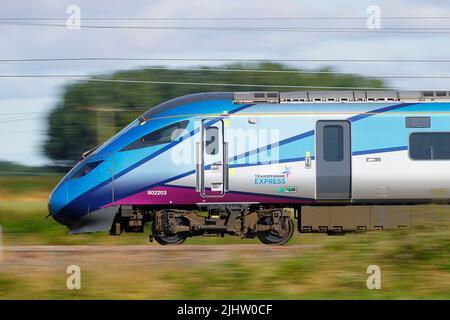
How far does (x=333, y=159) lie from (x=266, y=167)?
1.38 meters

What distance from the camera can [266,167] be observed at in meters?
17.6

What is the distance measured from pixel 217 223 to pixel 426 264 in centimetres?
604

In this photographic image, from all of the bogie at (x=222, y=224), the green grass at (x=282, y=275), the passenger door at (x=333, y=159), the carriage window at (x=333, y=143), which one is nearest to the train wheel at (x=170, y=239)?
the bogie at (x=222, y=224)

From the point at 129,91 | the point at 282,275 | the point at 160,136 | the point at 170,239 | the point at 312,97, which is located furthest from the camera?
the point at 129,91

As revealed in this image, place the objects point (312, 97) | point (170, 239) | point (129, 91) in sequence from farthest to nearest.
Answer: point (129, 91) → point (170, 239) → point (312, 97)

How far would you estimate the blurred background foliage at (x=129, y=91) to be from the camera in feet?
134

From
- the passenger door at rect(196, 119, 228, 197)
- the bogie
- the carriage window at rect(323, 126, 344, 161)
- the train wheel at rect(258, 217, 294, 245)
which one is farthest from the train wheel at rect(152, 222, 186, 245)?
the carriage window at rect(323, 126, 344, 161)

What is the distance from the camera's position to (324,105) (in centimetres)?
1794

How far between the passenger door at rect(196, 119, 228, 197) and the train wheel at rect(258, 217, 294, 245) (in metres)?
1.38

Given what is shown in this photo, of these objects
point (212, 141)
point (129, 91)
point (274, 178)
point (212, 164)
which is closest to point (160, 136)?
point (212, 141)

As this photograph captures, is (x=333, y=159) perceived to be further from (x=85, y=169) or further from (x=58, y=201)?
(x=58, y=201)

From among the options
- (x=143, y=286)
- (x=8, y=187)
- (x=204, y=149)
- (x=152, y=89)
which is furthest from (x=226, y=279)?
(x=152, y=89)
